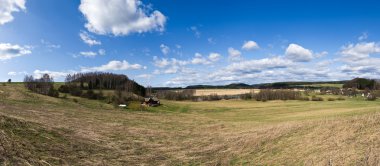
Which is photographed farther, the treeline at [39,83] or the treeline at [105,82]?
the treeline at [105,82]

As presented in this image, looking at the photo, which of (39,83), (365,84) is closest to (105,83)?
(39,83)

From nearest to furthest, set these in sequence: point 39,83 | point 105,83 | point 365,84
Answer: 1. point 39,83
2. point 105,83
3. point 365,84

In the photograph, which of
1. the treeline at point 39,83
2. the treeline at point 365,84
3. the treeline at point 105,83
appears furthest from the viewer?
the treeline at point 365,84

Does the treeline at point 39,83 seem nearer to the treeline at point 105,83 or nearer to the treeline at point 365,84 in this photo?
the treeline at point 105,83

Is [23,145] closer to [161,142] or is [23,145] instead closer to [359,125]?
[161,142]

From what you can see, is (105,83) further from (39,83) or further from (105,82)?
(39,83)

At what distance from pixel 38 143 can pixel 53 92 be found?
83.5m

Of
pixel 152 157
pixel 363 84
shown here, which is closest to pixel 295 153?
pixel 152 157

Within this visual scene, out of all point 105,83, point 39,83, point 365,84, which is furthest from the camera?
point 365,84

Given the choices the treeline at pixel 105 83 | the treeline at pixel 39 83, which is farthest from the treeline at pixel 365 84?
the treeline at pixel 39 83

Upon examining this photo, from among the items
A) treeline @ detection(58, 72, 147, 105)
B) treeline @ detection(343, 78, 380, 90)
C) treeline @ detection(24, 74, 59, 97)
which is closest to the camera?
treeline @ detection(24, 74, 59, 97)

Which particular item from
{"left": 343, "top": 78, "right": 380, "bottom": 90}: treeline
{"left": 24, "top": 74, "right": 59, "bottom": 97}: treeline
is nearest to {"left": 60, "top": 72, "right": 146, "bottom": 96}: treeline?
{"left": 24, "top": 74, "right": 59, "bottom": 97}: treeline

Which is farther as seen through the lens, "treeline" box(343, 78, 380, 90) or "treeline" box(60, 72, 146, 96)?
"treeline" box(343, 78, 380, 90)

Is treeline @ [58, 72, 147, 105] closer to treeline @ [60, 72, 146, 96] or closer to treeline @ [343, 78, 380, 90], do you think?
treeline @ [60, 72, 146, 96]
